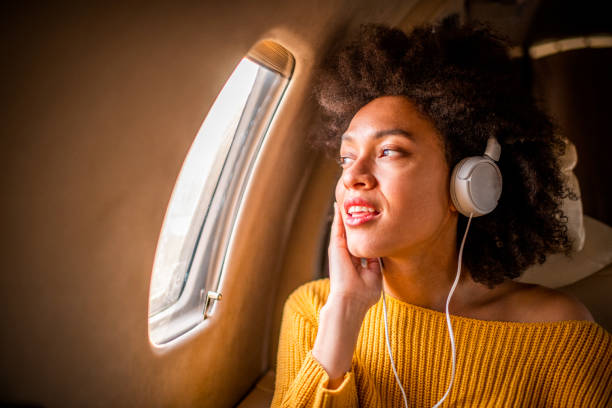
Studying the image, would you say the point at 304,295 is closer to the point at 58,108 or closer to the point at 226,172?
the point at 226,172

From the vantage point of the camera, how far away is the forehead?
1287mm

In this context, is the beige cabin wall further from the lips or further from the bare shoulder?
the bare shoulder

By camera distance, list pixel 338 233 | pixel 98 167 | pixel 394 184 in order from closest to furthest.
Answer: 1. pixel 98 167
2. pixel 394 184
3. pixel 338 233

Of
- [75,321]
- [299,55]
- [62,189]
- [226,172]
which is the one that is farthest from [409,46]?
[75,321]

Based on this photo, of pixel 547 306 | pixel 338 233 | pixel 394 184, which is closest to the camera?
pixel 394 184

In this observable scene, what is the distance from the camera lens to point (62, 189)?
816 millimetres

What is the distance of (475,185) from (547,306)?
0.46 metres

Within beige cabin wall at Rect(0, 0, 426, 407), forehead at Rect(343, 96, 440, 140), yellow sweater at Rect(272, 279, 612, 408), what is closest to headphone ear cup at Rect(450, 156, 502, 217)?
forehead at Rect(343, 96, 440, 140)

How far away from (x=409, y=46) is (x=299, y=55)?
0.37m

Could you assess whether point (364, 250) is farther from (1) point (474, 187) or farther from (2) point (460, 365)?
(2) point (460, 365)

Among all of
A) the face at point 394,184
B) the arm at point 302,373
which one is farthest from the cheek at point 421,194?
the arm at point 302,373

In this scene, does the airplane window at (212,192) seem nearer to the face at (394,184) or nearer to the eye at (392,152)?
the face at (394,184)

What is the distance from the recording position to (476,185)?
1232mm

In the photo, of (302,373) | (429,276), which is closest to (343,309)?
(302,373)
